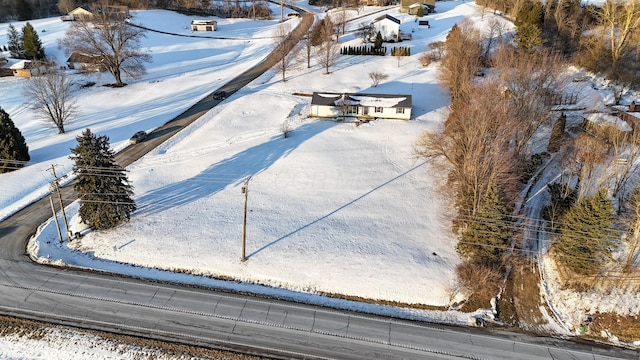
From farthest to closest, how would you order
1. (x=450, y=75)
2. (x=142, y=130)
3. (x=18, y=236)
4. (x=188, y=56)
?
(x=188, y=56) < (x=450, y=75) < (x=142, y=130) < (x=18, y=236)

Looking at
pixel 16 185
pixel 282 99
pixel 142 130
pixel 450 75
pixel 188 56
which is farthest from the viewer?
pixel 188 56

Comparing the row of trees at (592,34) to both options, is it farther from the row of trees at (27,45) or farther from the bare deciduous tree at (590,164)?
the row of trees at (27,45)

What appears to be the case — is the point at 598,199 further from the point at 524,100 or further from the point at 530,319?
the point at 524,100

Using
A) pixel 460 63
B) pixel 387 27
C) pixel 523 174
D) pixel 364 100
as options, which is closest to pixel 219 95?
pixel 364 100

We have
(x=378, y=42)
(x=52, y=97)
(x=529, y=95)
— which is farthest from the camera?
(x=378, y=42)

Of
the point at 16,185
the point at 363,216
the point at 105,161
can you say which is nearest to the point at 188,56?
the point at 16,185

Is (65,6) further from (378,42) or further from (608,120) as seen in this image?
(608,120)
